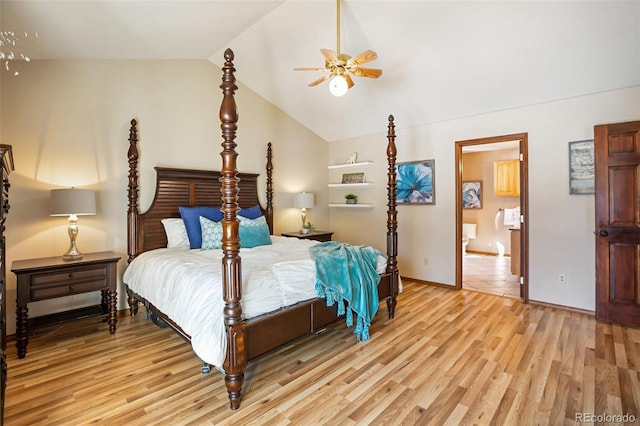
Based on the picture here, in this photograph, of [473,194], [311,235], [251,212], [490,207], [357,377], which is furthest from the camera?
[473,194]

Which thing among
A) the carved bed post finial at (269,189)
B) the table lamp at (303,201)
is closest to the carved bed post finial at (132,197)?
the carved bed post finial at (269,189)

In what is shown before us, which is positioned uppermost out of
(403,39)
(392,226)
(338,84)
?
(403,39)

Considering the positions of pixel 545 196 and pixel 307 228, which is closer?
pixel 545 196

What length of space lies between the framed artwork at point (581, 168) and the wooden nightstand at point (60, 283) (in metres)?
5.02

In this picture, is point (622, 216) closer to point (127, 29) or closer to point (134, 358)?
point (134, 358)

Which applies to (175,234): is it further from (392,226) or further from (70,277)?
(392,226)

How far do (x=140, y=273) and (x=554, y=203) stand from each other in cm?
472

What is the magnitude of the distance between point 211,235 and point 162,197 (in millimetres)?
931

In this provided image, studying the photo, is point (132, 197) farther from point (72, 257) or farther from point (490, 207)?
point (490, 207)

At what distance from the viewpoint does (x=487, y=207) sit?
7488 millimetres

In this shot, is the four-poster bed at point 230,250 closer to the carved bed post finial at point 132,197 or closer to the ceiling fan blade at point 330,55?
the carved bed post finial at point 132,197

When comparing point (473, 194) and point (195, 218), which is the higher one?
point (473, 194)

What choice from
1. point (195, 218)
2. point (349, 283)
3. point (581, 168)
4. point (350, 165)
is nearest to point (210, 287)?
point (349, 283)

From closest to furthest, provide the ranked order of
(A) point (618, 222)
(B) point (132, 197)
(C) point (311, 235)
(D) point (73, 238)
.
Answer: (D) point (73, 238) → (A) point (618, 222) → (B) point (132, 197) → (C) point (311, 235)
